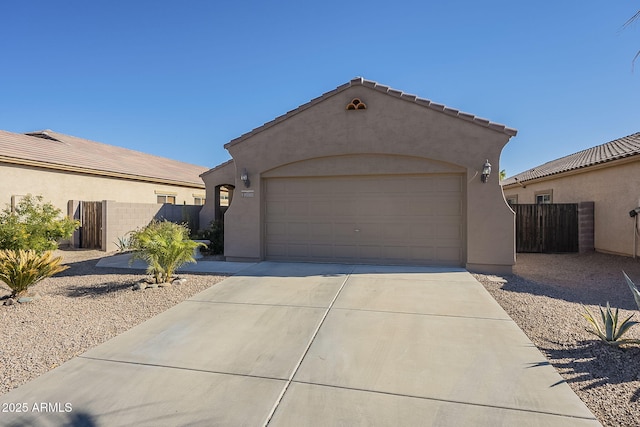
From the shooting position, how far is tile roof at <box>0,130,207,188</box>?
1246 centimetres

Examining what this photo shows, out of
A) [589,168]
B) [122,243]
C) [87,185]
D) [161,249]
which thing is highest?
[589,168]

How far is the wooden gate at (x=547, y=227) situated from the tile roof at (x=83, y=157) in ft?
59.4

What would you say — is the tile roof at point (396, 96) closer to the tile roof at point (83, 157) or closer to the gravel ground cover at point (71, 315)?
the gravel ground cover at point (71, 315)

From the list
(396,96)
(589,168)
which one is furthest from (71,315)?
(589,168)

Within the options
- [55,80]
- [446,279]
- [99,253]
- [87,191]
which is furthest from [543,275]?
[55,80]

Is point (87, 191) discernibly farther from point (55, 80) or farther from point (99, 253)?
point (55, 80)

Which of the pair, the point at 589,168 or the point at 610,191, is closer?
the point at 610,191

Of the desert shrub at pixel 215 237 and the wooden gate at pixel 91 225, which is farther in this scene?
the wooden gate at pixel 91 225

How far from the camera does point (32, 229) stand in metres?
7.34

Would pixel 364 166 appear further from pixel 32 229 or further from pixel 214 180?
pixel 32 229

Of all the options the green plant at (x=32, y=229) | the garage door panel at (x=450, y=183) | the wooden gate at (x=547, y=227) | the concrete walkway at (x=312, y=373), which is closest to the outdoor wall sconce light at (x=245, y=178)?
the green plant at (x=32, y=229)

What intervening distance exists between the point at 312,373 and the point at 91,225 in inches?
536

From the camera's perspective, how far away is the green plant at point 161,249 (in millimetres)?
6617

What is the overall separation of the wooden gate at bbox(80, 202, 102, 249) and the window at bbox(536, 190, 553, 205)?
1955 centimetres
